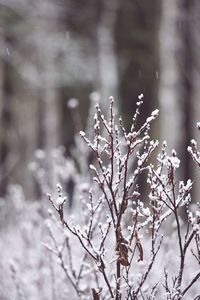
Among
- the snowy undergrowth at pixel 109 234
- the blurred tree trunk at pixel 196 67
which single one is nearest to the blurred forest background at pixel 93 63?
the blurred tree trunk at pixel 196 67

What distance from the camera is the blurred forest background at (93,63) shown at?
13.9 metres

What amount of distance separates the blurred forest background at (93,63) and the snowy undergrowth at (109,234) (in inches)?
237

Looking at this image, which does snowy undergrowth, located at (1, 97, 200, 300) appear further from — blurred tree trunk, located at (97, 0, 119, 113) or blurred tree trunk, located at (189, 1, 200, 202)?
blurred tree trunk, located at (97, 0, 119, 113)

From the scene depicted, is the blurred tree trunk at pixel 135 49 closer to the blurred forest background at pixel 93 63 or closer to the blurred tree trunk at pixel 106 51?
the blurred forest background at pixel 93 63

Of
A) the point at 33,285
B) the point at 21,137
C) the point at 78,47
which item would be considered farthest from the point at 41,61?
the point at 33,285

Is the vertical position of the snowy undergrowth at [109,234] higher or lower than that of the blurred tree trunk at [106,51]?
lower

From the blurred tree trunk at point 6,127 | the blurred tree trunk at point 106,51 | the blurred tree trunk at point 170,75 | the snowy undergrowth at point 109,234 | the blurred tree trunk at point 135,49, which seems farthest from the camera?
the blurred tree trunk at point 6,127

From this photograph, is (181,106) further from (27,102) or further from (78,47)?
(27,102)

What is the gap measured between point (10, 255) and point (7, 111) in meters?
15.6

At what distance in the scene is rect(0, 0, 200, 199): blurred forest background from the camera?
1386cm

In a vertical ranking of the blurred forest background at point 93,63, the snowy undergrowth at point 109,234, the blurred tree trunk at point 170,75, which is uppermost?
the blurred forest background at point 93,63

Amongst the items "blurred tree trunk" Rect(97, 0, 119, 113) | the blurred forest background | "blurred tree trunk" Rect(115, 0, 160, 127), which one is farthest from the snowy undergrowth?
"blurred tree trunk" Rect(115, 0, 160, 127)

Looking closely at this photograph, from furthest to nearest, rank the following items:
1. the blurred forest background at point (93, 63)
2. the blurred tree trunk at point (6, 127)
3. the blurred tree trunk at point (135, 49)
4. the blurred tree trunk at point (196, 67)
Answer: the blurred tree trunk at point (6, 127)
the blurred tree trunk at point (135, 49)
the blurred forest background at point (93, 63)
the blurred tree trunk at point (196, 67)

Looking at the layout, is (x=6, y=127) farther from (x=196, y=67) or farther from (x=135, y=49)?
(x=196, y=67)
